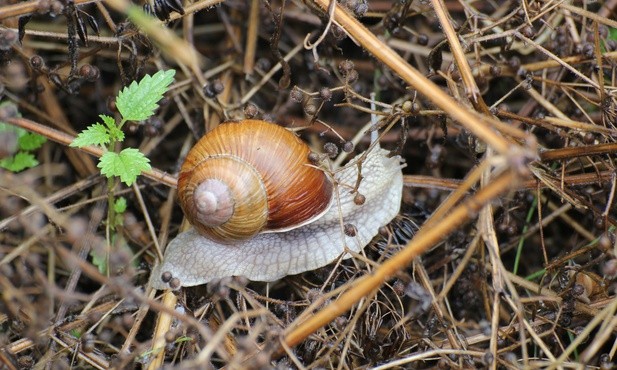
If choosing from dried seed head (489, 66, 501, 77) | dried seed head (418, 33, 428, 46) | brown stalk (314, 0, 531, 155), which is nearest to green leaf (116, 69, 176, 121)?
brown stalk (314, 0, 531, 155)

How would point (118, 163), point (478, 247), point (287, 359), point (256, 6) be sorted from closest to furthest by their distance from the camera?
point (287, 359) → point (118, 163) → point (478, 247) → point (256, 6)

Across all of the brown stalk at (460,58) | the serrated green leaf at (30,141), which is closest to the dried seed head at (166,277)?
the serrated green leaf at (30,141)

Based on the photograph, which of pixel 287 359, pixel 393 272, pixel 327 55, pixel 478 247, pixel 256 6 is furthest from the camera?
pixel 256 6

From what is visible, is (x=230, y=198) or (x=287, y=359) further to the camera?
(x=230, y=198)

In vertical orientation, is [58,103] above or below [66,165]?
above

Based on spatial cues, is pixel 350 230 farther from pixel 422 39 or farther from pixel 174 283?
pixel 422 39

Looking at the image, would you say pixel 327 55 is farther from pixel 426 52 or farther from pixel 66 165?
pixel 66 165

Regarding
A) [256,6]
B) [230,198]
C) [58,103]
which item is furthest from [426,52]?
[58,103]
